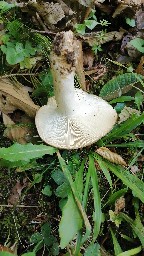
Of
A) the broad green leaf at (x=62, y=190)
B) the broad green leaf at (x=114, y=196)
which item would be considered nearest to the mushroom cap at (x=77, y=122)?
the broad green leaf at (x=62, y=190)

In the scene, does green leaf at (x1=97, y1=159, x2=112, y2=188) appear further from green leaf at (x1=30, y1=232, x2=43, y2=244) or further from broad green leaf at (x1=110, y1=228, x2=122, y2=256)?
green leaf at (x1=30, y1=232, x2=43, y2=244)

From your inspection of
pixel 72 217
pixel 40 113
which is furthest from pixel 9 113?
pixel 72 217

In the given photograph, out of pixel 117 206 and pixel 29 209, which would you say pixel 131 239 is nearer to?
pixel 117 206

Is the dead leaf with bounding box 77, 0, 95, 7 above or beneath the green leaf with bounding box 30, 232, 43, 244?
above

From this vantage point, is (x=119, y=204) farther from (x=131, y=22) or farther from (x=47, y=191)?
(x=131, y=22)

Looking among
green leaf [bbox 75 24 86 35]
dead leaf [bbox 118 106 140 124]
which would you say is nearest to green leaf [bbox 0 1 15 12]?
green leaf [bbox 75 24 86 35]

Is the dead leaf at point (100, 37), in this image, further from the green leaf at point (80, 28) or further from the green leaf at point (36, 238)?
Answer: the green leaf at point (36, 238)
